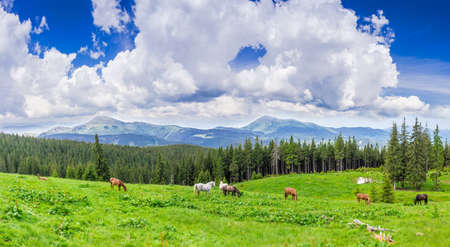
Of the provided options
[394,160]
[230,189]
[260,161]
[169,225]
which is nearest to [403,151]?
[394,160]

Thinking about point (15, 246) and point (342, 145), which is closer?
point (15, 246)

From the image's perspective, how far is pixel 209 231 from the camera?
43.8ft

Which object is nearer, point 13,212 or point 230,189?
point 13,212

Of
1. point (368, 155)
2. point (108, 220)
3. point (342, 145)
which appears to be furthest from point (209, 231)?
point (368, 155)

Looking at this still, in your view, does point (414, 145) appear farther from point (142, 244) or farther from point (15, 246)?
point (15, 246)

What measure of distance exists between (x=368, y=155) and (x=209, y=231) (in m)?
143

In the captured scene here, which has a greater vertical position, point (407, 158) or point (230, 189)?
point (407, 158)

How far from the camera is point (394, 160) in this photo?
2653 inches

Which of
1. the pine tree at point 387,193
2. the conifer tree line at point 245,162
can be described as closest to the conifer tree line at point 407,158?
the pine tree at point 387,193

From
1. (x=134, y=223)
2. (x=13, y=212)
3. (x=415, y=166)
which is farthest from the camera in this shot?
(x=415, y=166)

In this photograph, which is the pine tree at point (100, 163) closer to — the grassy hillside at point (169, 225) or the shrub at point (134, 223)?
the grassy hillside at point (169, 225)

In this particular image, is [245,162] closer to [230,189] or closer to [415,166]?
[415,166]

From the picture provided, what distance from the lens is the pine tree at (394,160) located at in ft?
219

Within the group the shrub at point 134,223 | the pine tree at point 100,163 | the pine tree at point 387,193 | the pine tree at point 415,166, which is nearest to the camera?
the shrub at point 134,223
